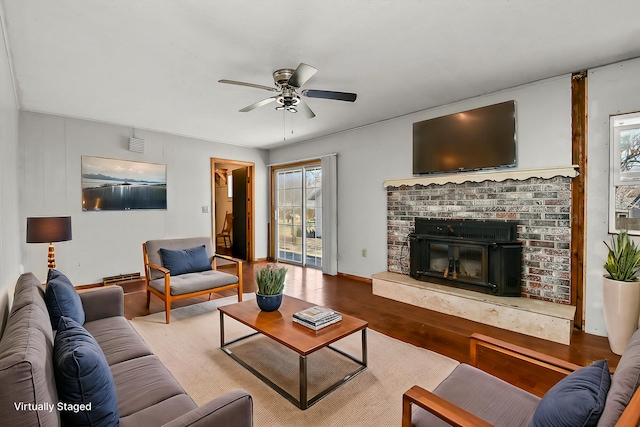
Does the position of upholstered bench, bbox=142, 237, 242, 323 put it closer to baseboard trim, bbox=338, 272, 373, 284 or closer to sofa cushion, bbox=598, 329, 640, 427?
baseboard trim, bbox=338, 272, 373, 284

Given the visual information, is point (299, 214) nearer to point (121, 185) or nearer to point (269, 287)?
point (121, 185)

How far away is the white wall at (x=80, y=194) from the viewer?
4.07m

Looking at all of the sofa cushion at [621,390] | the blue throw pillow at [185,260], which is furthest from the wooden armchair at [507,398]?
the blue throw pillow at [185,260]

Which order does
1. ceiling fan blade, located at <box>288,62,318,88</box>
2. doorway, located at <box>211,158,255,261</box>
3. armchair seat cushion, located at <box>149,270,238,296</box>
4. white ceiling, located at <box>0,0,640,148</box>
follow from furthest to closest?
doorway, located at <box>211,158,255,261</box> < armchair seat cushion, located at <box>149,270,238,296</box> < ceiling fan blade, located at <box>288,62,318,88</box> < white ceiling, located at <box>0,0,640,148</box>

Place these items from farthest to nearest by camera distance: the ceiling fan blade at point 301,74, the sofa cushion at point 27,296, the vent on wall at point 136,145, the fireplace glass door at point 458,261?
1. the vent on wall at point 136,145
2. the fireplace glass door at point 458,261
3. the ceiling fan blade at point 301,74
4. the sofa cushion at point 27,296

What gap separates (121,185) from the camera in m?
4.79

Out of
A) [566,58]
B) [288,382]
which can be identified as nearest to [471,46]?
[566,58]

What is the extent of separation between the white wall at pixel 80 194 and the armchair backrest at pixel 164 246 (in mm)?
1516

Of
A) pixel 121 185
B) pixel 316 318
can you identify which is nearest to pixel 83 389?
pixel 316 318

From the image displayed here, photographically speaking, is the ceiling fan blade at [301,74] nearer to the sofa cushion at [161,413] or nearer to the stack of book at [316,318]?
the stack of book at [316,318]

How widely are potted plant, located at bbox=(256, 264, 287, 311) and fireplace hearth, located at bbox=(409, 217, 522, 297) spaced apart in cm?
228

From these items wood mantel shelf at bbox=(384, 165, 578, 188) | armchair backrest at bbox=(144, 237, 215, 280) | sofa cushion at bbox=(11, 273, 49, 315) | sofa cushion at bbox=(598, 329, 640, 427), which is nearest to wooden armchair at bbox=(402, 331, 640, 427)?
sofa cushion at bbox=(598, 329, 640, 427)

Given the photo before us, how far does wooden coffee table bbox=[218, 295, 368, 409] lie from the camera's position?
6.16 ft

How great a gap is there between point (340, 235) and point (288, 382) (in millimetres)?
3332
